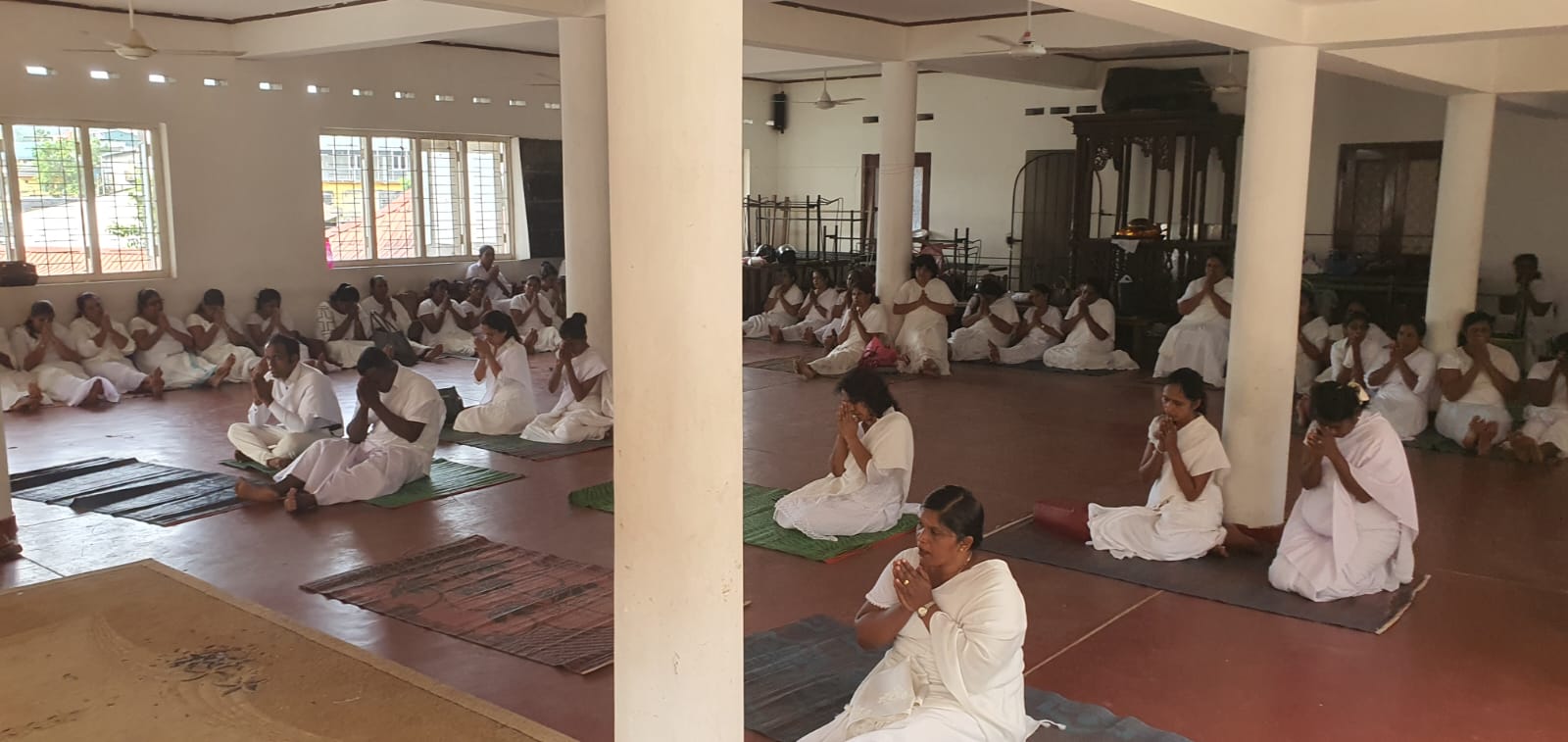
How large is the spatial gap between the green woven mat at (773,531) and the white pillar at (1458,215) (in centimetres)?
640

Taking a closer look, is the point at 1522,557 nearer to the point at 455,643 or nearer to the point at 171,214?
the point at 455,643

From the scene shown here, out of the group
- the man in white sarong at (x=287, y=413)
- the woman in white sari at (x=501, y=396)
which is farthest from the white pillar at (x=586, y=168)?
the man in white sarong at (x=287, y=413)

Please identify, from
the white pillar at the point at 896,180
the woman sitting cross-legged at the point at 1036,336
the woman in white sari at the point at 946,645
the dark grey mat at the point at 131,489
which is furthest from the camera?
the woman sitting cross-legged at the point at 1036,336

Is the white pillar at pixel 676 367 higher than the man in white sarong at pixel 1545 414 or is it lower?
higher

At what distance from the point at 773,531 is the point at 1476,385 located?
6.58 m

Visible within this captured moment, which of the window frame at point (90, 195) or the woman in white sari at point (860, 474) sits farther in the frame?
the window frame at point (90, 195)

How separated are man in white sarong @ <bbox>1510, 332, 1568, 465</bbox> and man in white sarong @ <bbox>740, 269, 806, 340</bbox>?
29.9 ft

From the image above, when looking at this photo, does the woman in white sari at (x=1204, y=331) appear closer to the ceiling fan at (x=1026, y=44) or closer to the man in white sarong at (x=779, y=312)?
the ceiling fan at (x=1026, y=44)

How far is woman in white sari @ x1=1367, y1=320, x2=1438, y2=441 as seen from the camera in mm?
10102

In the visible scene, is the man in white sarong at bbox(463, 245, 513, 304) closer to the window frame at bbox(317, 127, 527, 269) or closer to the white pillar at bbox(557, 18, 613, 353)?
the window frame at bbox(317, 127, 527, 269)

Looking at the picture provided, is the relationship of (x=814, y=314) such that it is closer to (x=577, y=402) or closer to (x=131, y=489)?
(x=577, y=402)

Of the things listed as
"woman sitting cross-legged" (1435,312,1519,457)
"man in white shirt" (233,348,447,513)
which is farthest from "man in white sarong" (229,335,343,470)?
"woman sitting cross-legged" (1435,312,1519,457)

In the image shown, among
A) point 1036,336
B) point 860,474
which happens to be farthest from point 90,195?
point 1036,336

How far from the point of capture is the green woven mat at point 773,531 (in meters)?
6.83
